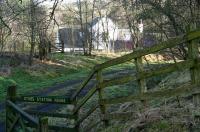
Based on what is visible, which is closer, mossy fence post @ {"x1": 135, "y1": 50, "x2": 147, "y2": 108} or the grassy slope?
mossy fence post @ {"x1": 135, "y1": 50, "x2": 147, "y2": 108}

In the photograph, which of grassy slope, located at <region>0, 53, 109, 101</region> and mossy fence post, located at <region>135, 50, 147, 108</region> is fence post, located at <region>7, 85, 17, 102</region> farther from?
grassy slope, located at <region>0, 53, 109, 101</region>

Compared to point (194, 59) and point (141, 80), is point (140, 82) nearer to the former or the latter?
point (141, 80)

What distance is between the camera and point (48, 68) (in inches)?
1467

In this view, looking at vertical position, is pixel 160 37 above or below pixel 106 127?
above

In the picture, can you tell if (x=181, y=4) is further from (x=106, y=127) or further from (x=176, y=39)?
(x=176, y=39)

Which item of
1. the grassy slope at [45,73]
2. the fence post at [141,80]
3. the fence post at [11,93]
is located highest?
the fence post at [141,80]

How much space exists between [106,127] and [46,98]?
175 cm

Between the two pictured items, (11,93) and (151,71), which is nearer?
(151,71)

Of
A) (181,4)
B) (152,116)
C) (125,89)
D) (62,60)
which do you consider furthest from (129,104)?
(62,60)

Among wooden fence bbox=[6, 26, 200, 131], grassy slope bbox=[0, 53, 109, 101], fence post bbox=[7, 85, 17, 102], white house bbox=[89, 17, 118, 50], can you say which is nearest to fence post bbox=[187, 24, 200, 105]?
wooden fence bbox=[6, 26, 200, 131]

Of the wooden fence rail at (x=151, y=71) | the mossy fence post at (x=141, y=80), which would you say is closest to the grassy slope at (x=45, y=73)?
the wooden fence rail at (x=151, y=71)

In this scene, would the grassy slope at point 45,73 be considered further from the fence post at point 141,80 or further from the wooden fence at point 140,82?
the fence post at point 141,80

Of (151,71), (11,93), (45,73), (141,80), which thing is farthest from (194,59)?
(45,73)

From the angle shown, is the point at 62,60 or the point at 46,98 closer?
the point at 46,98
